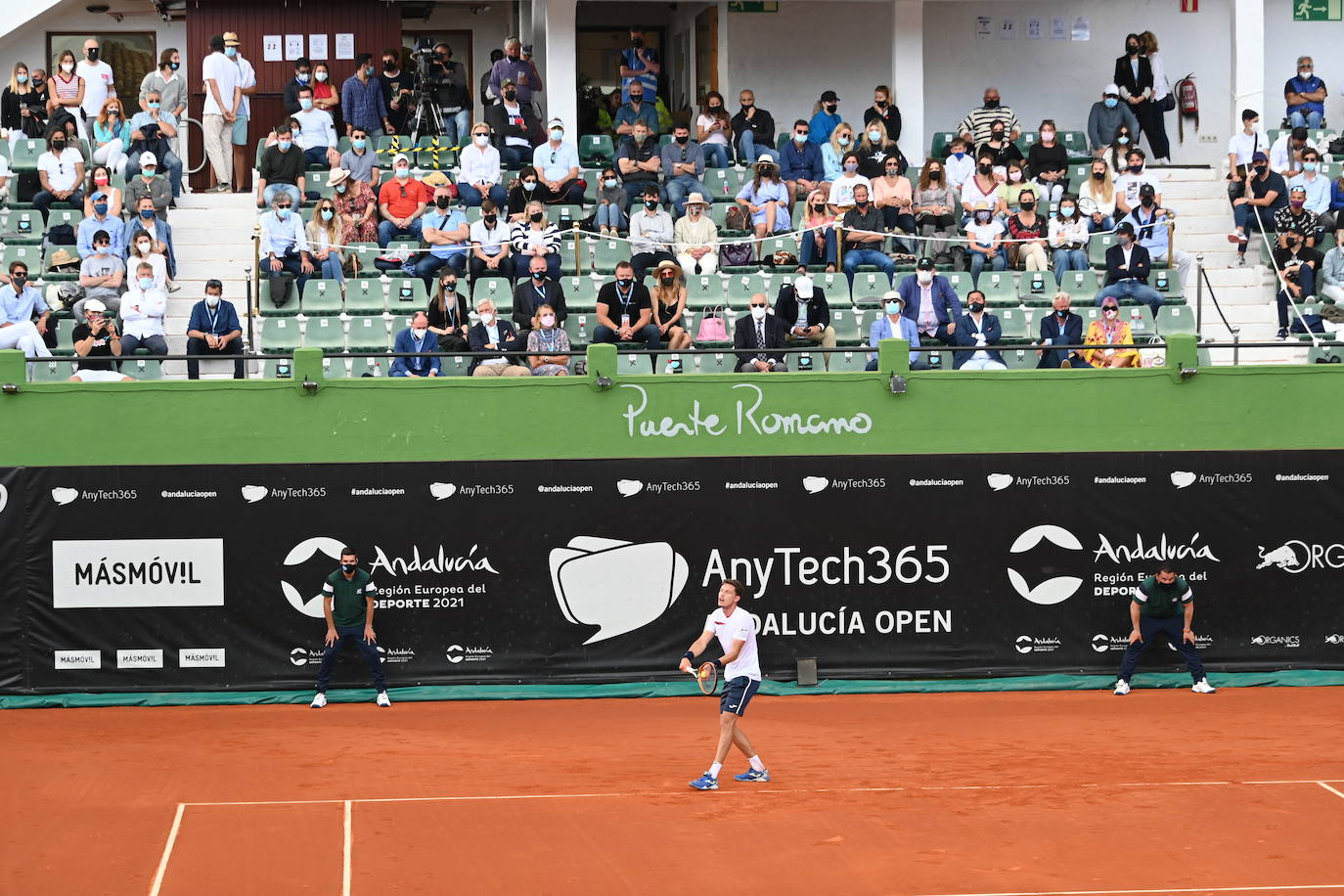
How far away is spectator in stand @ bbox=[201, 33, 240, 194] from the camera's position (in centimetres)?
2703

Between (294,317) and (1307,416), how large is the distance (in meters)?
12.7

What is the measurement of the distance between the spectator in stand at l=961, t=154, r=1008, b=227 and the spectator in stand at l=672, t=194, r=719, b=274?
3.77m

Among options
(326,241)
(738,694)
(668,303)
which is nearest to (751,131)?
(668,303)

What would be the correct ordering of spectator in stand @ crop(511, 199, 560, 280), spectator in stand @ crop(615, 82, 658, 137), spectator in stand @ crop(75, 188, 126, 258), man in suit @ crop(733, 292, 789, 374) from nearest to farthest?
man in suit @ crop(733, 292, 789, 374) < spectator in stand @ crop(75, 188, 126, 258) < spectator in stand @ crop(511, 199, 560, 280) < spectator in stand @ crop(615, 82, 658, 137)

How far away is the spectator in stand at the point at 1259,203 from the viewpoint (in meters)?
26.4

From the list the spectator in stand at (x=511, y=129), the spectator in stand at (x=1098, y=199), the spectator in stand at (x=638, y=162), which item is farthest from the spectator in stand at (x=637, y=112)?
the spectator in stand at (x=1098, y=199)

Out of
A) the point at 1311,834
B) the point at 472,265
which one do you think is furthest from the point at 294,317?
the point at 1311,834

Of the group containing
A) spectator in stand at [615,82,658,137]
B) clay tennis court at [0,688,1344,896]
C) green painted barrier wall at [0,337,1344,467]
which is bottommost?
clay tennis court at [0,688,1344,896]

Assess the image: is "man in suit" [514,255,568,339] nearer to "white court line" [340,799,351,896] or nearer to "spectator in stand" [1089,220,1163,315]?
"spectator in stand" [1089,220,1163,315]

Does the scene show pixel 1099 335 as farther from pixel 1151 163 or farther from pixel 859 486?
pixel 1151 163

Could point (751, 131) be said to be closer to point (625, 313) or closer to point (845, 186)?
point (845, 186)

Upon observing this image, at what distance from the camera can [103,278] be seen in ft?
74.6

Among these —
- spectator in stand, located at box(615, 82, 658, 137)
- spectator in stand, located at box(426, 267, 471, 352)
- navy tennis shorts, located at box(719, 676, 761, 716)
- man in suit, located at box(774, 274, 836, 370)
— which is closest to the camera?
navy tennis shorts, located at box(719, 676, 761, 716)

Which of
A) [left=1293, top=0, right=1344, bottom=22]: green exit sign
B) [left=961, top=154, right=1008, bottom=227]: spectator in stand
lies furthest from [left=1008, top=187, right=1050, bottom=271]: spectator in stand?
[left=1293, top=0, right=1344, bottom=22]: green exit sign
